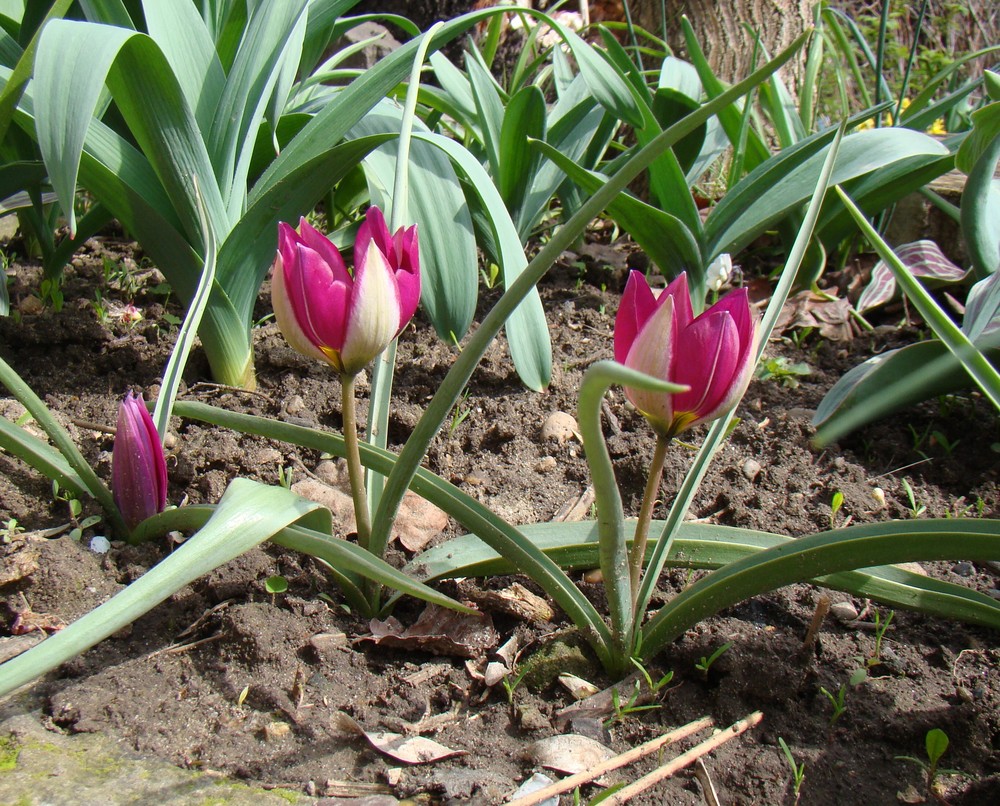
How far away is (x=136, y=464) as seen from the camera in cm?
109

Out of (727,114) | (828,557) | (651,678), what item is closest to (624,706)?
(651,678)

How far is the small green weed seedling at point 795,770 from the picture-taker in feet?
2.85

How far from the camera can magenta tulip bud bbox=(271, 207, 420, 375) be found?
0.83m

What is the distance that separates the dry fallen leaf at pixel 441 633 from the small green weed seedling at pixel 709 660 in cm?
26

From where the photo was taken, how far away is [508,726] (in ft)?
3.14

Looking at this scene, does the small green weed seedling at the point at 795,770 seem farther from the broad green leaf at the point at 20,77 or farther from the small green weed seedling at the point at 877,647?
the broad green leaf at the point at 20,77

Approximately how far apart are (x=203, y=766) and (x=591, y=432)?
57cm

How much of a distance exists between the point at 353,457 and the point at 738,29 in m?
3.04

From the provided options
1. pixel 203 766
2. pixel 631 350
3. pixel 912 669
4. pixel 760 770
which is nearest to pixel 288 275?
pixel 631 350

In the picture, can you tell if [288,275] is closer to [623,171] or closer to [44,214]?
[623,171]

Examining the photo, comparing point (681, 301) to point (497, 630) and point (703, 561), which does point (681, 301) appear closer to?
point (703, 561)

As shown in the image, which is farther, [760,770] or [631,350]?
[760,770]

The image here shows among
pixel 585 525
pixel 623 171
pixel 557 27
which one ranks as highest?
pixel 557 27

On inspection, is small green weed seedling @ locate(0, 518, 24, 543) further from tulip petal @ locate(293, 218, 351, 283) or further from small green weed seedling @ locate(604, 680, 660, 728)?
small green weed seedling @ locate(604, 680, 660, 728)
